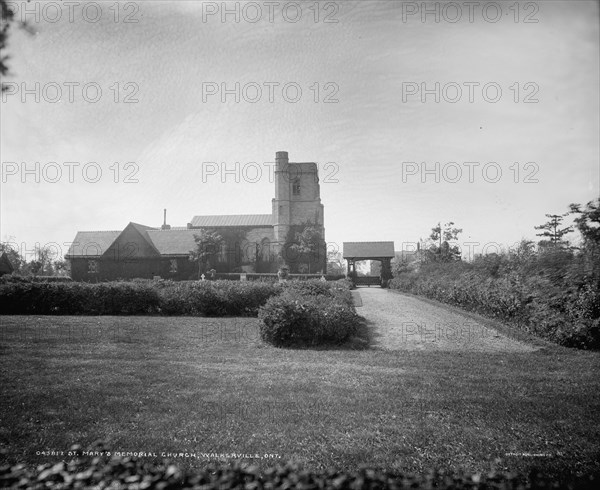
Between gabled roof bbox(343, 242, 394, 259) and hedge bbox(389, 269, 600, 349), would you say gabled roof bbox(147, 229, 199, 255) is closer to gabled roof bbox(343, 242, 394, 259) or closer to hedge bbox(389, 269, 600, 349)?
gabled roof bbox(343, 242, 394, 259)

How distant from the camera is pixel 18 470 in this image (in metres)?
1.78

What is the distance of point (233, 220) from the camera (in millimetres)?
62938

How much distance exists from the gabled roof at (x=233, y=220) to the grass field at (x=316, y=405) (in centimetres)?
5142

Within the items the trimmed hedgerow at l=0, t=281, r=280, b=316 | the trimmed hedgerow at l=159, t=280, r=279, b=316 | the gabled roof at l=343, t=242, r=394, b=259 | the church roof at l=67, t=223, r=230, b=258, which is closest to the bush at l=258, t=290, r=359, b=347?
the trimmed hedgerow at l=159, t=280, r=279, b=316

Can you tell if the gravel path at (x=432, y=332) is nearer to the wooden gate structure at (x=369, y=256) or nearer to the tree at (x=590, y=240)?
the tree at (x=590, y=240)

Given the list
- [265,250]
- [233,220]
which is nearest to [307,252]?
[265,250]

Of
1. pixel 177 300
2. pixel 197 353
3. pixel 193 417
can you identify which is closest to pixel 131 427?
pixel 193 417

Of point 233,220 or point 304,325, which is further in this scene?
point 233,220

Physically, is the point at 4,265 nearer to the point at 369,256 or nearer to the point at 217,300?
the point at 217,300

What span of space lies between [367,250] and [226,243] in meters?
20.8

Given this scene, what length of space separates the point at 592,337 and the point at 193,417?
11569 mm

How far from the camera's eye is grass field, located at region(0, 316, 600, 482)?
180 inches

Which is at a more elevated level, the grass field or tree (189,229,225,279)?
tree (189,229,225,279)

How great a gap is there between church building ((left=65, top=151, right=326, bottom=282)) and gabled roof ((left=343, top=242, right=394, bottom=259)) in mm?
4923
